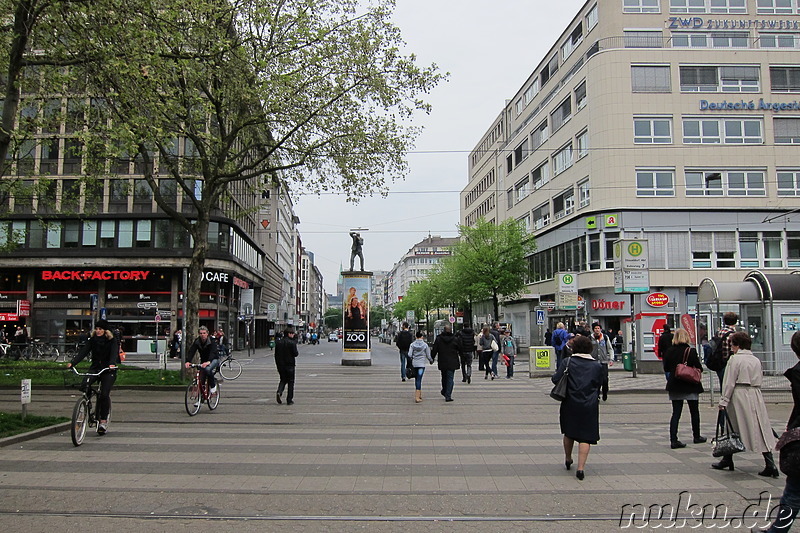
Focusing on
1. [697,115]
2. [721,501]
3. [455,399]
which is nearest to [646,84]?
[697,115]

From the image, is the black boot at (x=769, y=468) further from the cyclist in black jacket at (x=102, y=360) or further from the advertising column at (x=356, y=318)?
the advertising column at (x=356, y=318)

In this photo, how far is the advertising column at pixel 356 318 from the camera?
Result: 30516mm

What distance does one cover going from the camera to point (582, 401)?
7.33 m

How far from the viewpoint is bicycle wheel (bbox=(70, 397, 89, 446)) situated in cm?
923

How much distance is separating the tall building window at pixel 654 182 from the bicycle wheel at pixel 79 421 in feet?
123

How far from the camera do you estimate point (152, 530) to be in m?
5.57

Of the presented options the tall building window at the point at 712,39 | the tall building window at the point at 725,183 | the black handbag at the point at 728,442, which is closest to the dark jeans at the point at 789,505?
the black handbag at the point at 728,442

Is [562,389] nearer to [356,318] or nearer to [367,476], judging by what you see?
[367,476]

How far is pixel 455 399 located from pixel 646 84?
32822 millimetres

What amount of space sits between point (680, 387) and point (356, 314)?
2270cm

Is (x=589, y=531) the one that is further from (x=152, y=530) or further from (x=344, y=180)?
(x=344, y=180)

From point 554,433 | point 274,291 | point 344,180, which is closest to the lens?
point 554,433

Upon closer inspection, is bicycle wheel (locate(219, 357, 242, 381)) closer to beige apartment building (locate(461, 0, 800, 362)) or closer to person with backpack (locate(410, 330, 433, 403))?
person with backpack (locate(410, 330, 433, 403))

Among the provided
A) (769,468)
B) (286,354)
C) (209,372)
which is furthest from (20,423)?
(769,468)
